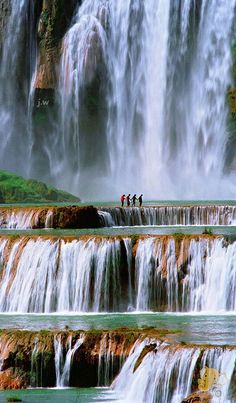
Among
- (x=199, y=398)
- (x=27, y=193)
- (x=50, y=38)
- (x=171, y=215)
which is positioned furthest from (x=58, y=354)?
(x=50, y=38)

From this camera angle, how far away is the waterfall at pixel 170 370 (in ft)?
78.9

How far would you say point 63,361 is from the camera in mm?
→ 27125

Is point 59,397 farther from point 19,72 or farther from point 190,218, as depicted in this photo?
point 19,72

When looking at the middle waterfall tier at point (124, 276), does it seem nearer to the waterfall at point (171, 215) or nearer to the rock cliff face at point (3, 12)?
the waterfall at point (171, 215)

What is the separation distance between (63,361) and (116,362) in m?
1.42

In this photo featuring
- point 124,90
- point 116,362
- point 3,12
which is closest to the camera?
point 116,362

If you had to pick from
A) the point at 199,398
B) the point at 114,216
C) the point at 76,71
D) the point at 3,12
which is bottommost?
the point at 199,398

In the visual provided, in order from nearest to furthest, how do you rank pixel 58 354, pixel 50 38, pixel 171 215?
pixel 58 354
pixel 171 215
pixel 50 38

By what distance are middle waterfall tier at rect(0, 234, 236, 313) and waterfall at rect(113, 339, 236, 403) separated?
8771 mm

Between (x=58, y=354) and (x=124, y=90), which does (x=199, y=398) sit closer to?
(x=58, y=354)

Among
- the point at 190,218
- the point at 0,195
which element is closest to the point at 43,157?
the point at 0,195

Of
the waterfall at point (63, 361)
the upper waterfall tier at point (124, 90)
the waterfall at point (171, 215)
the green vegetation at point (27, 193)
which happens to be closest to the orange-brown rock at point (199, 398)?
the waterfall at point (63, 361)

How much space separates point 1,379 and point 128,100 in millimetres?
59428

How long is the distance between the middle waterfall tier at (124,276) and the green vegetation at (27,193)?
1319 inches
